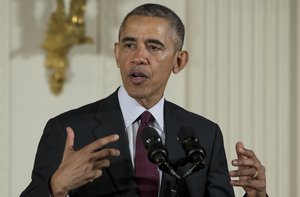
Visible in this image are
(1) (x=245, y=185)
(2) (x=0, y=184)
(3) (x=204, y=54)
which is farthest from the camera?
(3) (x=204, y=54)

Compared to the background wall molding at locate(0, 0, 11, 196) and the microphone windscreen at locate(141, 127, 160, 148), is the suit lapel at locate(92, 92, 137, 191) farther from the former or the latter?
the background wall molding at locate(0, 0, 11, 196)

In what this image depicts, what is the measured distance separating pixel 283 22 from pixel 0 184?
54.2 inches

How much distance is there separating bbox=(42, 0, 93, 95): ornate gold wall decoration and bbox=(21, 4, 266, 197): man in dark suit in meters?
0.77

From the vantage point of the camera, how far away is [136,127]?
2125 millimetres

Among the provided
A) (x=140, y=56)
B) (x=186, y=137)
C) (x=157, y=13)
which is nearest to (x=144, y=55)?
(x=140, y=56)

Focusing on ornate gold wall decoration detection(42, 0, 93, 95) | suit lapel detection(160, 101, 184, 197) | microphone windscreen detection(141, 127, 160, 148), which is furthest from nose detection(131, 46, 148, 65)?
ornate gold wall decoration detection(42, 0, 93, 95)

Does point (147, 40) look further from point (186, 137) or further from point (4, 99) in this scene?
point (4, 99)

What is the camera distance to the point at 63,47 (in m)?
2.93

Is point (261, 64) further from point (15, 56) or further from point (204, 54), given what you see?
point (15, 56)

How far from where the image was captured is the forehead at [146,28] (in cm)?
208

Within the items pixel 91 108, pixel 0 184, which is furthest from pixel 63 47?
pixel 91 108

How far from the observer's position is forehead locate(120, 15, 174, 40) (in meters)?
2.08

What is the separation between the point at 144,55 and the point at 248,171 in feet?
1.38

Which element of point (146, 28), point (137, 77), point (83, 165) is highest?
point (146, 28)
